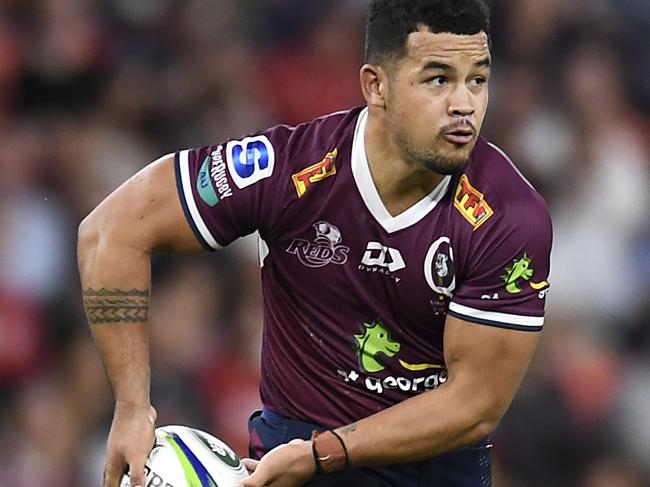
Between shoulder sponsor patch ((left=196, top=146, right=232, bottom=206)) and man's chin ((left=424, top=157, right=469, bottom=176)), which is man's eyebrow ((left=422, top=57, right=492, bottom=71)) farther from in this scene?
shoulder sponsor patch ((left=196, top=146, right=232, bottom=206))

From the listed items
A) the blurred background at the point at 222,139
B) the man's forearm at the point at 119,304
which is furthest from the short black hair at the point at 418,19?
the blurred background at the point at 222,139

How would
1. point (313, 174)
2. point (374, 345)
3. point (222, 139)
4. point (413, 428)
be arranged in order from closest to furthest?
point (413, 428)
point (313, 174)
point (374, 345)
point (222, 139)

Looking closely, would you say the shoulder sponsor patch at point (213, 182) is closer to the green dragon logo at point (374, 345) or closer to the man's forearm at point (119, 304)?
the man's forearm at point (119, 304)

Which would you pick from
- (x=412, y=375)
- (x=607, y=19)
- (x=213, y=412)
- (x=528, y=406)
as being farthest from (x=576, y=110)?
(x=412, y=375)

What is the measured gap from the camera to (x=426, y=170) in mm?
3906

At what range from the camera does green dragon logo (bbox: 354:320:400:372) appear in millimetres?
4047

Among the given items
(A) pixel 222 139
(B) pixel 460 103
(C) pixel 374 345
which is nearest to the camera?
(B) pixel 460 103

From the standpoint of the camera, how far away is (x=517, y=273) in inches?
152

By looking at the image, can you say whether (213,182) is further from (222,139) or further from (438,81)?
(222,139)

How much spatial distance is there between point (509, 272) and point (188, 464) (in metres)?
0.95

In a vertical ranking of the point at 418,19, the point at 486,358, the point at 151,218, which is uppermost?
the point at 418,19

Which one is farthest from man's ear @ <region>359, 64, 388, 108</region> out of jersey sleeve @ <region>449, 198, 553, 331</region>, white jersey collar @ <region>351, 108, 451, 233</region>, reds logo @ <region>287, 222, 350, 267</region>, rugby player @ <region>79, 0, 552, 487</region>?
jersey sleeve @ <region>449, 198, 553, 331</region>

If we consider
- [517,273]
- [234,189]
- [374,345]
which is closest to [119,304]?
[234,189]

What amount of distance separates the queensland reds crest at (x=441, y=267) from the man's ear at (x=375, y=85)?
1.29ft
